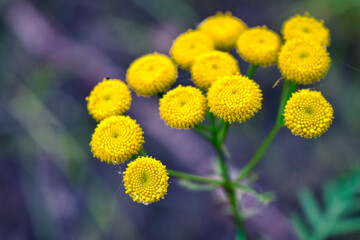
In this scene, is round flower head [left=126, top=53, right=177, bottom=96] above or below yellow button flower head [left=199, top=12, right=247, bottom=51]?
below

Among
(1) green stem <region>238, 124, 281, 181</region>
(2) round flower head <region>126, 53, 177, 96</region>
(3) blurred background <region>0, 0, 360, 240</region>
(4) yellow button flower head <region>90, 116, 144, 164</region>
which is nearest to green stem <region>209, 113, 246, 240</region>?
(1) green stem <region>238, 124, 281, 181</region>

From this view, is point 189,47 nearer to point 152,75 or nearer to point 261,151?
point 152,75

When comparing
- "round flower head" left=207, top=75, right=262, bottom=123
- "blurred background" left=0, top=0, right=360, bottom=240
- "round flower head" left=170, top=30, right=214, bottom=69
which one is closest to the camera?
"round flower head" left=207, top=75, right=262, bottom=123

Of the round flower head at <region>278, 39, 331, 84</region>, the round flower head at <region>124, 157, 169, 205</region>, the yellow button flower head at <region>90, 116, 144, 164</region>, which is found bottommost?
the round flower head at <region>124, 157, 169, 205</region>

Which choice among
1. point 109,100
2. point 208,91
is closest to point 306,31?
point 208,91

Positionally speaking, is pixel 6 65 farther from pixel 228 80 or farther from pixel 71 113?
pixel 228 80

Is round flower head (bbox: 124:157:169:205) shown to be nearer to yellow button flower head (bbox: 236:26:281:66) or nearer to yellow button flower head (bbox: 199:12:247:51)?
yellow button flower head (bbox: 236:26:281:66)
